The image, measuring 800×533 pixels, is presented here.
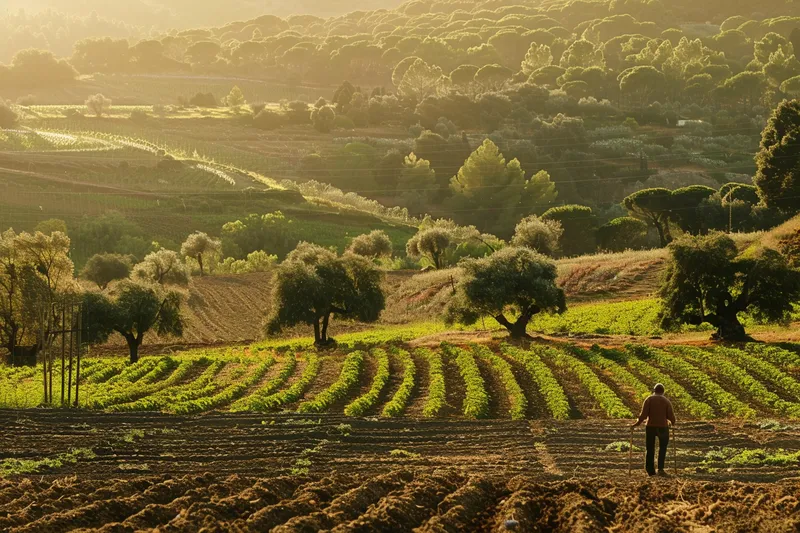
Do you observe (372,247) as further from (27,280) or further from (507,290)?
→ (27,280)

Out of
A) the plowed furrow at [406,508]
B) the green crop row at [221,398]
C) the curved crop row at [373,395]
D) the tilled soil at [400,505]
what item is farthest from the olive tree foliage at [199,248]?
the plowed furrow at [406,508]

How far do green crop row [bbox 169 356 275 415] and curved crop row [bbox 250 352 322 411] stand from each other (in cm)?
124

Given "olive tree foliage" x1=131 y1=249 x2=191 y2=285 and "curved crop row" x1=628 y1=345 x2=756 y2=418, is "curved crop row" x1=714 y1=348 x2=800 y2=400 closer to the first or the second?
"curved crop row" x1=628 y1=345 x2=756 y2=418

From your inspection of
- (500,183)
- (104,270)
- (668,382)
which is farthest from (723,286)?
(500,183)

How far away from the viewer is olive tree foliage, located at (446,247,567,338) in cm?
5275

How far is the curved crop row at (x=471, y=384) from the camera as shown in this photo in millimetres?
34188

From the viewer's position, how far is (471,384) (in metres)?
38.7

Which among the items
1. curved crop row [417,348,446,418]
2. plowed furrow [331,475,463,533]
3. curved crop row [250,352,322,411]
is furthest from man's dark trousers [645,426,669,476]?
curved crop row [250,352,322,411]

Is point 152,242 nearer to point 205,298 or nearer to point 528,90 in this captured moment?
point 205,298

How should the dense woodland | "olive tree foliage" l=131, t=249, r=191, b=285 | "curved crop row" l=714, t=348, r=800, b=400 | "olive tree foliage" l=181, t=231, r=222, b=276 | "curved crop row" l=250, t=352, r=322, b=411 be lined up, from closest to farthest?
1. "curved crop row" l=250, t=352, r=322, b=411
2. "curved crop row" l=714, t=348, r=800, b=400
3. the dense woodland
4. "olive tree foliage" l=131, t=249, r=191, b=285
5. "olive tree foliage" l=181, t=231, r=222, b=276

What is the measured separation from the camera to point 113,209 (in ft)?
363

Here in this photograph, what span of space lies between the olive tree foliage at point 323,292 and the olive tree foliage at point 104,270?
24.1 meters

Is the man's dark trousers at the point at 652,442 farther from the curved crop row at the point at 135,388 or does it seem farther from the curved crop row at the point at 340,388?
the curved crop row at the point at 135,388

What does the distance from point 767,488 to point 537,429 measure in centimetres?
1072
